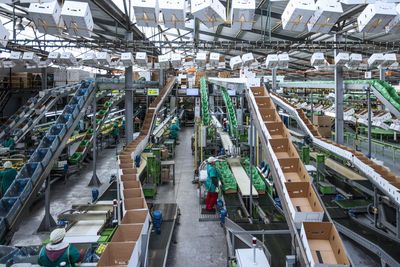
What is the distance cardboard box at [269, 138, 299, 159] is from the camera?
428cm

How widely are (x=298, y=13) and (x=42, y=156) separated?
297 inches

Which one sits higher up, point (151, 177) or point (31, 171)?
point (31, 171)

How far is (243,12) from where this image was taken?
16.2 feet

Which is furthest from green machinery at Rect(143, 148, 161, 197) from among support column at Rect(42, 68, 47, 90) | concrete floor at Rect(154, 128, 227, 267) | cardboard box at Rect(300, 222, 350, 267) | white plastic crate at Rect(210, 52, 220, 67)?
support column at Rect(42, 68, 47, 90)

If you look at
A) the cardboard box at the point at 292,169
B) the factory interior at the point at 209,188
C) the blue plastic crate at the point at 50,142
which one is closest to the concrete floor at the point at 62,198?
the factory interior at the point at 209,188

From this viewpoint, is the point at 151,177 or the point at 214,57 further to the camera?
the point at 151,177

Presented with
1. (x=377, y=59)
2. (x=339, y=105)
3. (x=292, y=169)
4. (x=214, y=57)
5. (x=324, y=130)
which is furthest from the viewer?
(x=324, y=130)

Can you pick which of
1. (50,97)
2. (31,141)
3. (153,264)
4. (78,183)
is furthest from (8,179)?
(50,97)

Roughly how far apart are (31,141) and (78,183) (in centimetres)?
631

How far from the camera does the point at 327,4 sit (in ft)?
16.3

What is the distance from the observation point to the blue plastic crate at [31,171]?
Answer: 6471 millimetres

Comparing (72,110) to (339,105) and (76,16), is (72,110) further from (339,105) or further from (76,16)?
(339,105)

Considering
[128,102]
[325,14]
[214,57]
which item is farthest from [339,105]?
[128,102]

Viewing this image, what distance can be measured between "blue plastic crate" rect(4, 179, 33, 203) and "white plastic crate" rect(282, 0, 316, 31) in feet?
22.7
